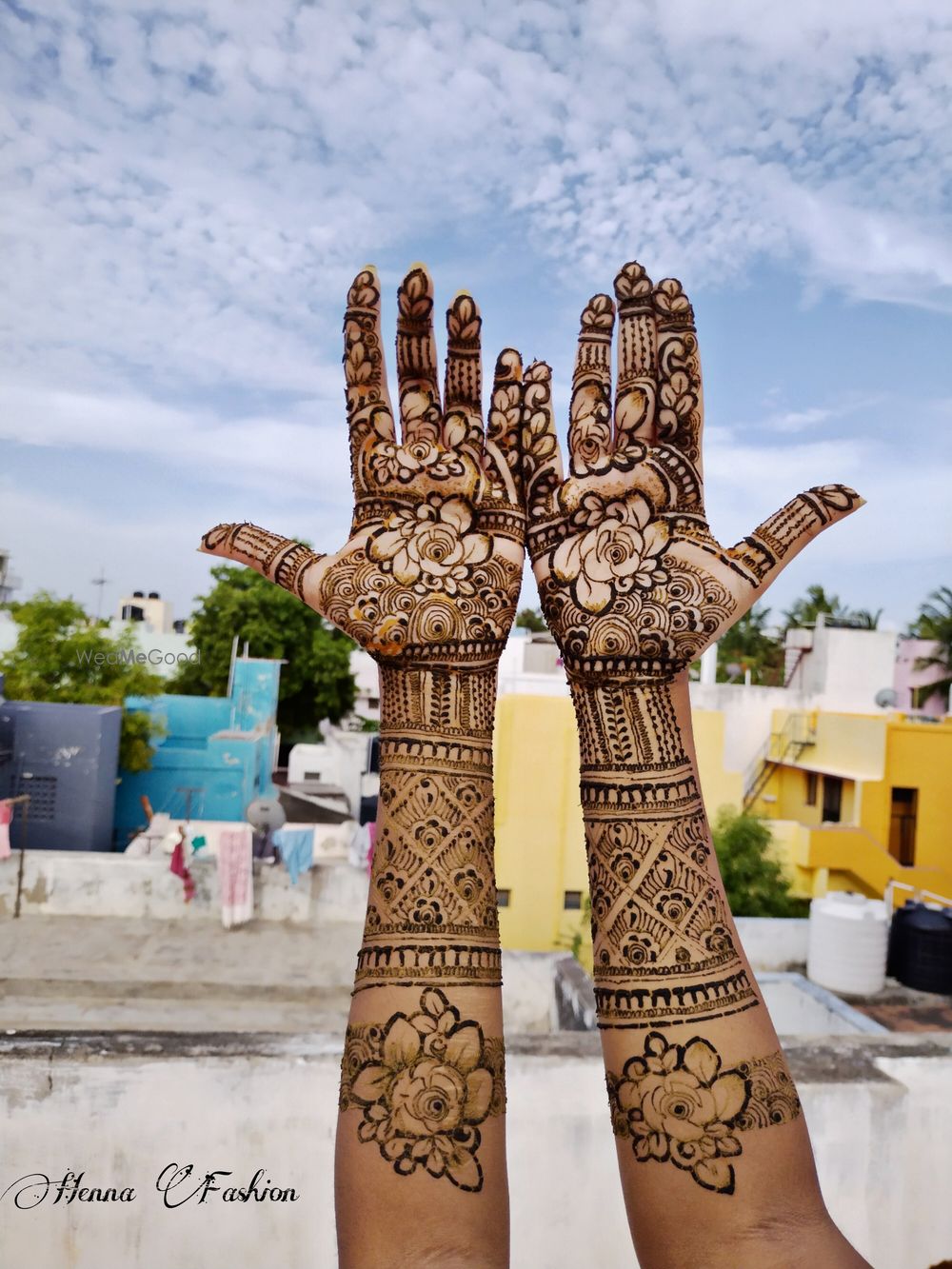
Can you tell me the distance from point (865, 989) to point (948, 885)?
6440 millimetres

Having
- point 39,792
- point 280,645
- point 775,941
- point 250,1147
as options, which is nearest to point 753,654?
point 280,645

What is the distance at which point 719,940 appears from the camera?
1485mm

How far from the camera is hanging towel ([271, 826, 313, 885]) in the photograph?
30.4 ft

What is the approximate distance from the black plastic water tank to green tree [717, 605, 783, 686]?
577 inches

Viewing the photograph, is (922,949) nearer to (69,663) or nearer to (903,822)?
(903,822)

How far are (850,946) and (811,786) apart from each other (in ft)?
25.3

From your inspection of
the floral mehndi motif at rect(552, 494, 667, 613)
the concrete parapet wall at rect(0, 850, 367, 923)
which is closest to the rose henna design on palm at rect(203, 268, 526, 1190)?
the floral mehndi motif at rect(552, 494, 667, 613)

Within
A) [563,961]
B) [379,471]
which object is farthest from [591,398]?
[563,961]

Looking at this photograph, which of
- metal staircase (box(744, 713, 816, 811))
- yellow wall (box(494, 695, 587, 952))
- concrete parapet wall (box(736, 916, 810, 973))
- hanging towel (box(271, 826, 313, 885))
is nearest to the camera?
hanging towel (box(271, 826, 313, 885))

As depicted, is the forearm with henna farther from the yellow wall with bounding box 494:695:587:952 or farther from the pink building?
the pink building

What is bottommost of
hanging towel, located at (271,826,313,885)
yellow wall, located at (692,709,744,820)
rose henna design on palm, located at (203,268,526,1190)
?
hanging towel, located at (271,826,313,885)

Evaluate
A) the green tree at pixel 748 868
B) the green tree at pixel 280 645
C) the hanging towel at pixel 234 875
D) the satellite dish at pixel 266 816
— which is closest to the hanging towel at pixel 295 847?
the satellite dish at pixel 266 816

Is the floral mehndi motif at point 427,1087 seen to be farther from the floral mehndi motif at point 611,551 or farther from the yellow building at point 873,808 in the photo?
the yellow building at point 873,808

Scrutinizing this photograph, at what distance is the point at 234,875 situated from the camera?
8617mm
